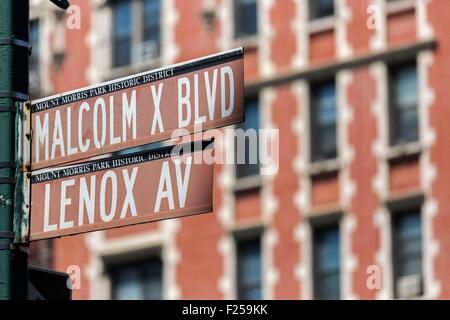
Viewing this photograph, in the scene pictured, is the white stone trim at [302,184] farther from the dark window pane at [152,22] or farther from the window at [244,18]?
the dark window pane at [152,22]

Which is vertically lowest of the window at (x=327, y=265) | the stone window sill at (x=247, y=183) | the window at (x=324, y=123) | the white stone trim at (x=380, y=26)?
the window at (x=327, y=265)

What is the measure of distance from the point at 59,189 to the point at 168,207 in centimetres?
76

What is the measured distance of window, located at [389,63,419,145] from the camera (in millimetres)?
34594

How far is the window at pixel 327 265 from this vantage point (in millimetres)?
34812

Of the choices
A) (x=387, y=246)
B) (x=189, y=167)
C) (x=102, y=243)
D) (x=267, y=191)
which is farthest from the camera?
(x=102, y=243)

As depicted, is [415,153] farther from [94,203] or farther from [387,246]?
[94,203]

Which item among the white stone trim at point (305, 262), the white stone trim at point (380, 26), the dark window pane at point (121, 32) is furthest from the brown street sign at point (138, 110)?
the dark window pane at point (121, 32)

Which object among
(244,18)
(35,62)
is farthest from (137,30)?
(35,62)

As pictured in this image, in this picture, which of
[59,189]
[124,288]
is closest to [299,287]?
[124,288]

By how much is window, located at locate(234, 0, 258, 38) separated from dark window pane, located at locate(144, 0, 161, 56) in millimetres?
2290

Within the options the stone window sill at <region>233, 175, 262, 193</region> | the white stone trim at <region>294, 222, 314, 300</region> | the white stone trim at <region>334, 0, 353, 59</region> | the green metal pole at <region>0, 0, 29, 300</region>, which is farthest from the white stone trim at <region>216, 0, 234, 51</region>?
the green metal pole at <region>0, 0, 29, 300</region>

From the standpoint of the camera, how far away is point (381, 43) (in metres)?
35.4

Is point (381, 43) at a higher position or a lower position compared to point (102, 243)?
higher

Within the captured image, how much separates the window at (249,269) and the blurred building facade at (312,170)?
0.10 ft
